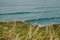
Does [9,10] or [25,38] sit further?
[9,10]

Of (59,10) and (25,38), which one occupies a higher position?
(25,38)

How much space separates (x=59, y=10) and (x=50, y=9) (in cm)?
27

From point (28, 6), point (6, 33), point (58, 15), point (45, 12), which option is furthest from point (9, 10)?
point (6, 33)

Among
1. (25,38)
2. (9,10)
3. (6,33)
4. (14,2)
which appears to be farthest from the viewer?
(14,2)

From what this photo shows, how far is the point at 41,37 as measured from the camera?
2887mm

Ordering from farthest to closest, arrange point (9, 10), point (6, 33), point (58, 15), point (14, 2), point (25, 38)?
point (14, 2)
point (9, 10)
point (58, 15)
point (6, 33)
point (25, 38)

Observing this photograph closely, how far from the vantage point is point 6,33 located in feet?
9.66

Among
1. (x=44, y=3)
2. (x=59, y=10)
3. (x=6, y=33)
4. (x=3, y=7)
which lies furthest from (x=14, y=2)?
(x=6, y=33)

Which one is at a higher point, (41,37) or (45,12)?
(41,37)

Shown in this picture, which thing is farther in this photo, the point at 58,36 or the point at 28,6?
the point at 28,6

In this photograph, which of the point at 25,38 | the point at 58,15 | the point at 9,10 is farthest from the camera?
the point at 9,10

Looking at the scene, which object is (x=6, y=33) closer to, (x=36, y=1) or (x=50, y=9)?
(x=50, y=9)

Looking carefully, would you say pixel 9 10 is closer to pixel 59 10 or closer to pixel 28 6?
pixel 28 6

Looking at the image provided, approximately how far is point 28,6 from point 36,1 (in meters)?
0.47
